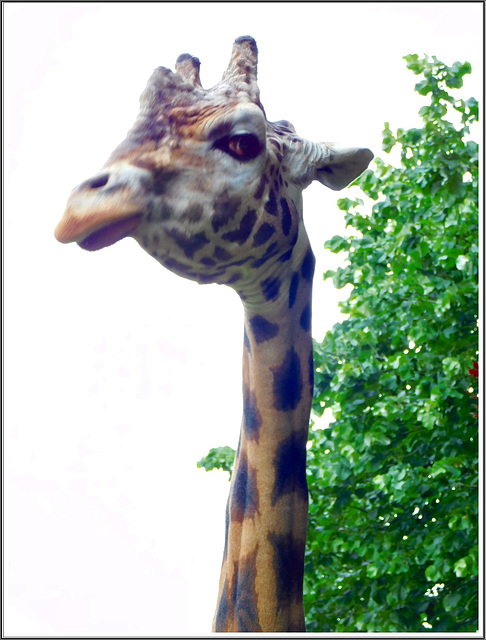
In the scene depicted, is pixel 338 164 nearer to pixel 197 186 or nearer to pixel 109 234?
pixel 197 186

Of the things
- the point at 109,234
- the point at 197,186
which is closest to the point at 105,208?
the point at 109,234

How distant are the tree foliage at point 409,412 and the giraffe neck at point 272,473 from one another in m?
4.34

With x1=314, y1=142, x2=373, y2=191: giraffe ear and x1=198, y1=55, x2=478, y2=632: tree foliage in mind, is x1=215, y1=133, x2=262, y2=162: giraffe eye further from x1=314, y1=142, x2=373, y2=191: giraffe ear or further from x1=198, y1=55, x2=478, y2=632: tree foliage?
x1=198, y1=55, x2=478, y2=632: tree foliage

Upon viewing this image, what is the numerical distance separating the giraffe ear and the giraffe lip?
1066 millimetres

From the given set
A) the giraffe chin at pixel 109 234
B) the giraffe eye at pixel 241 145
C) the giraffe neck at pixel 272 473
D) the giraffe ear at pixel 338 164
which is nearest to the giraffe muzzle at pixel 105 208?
the giraffe chin at pixel 109 234

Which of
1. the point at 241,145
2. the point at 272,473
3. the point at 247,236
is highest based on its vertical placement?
the point at 241,145

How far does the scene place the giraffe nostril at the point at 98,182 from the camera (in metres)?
2.93

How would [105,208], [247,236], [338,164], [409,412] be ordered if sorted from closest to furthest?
[105,208], [247,236], [338,164], [409,412]

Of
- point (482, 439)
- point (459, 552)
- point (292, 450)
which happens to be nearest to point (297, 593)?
point (292, 450)

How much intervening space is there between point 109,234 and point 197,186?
382 mm

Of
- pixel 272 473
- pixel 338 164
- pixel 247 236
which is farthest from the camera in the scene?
pixel 338 164

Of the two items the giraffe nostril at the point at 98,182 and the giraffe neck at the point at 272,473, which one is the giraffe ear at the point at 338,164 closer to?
the giraffe neck at the point at 272,473

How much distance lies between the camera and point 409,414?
845 cm

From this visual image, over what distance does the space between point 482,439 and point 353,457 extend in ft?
7.65
